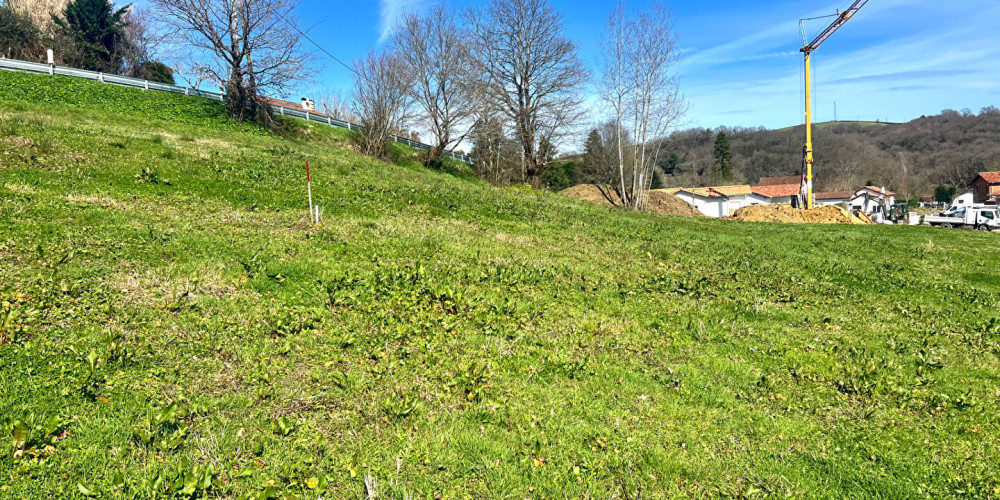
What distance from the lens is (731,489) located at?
11.6 ft

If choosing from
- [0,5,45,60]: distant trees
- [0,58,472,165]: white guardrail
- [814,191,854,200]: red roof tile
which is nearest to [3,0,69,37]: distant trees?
[0,5,45,60]: distant trees

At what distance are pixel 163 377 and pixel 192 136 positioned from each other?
52.2 feet

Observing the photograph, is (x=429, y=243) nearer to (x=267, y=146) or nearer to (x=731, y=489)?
(x=731, y=489)

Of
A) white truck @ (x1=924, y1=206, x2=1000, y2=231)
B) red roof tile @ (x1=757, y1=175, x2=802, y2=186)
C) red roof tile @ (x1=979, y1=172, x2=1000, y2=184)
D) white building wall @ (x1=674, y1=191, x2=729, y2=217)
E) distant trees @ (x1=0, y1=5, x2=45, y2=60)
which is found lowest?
white truck @ (x1=924, y1=206, x2=1000, y2=231)

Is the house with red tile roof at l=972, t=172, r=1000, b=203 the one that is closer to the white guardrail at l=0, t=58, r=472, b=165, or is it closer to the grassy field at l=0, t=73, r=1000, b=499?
the white guardrail at l=0, t=58, r=472, b=165

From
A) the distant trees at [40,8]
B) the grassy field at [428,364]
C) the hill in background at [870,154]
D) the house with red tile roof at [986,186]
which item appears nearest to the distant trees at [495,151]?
the grassy field at [428,364]

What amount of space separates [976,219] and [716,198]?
101 ft

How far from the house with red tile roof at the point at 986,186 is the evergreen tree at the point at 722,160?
3512cm

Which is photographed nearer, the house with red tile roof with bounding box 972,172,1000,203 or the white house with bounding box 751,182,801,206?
the house with red tile roof with bounding box 972,172,1000,203

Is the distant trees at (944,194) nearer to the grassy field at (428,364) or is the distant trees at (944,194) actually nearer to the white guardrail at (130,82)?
the grassy field at (428,364)

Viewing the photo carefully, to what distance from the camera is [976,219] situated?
3403 cm

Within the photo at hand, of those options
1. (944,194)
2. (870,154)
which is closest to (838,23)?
(944,194)

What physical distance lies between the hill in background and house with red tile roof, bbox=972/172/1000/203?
44.1 ft

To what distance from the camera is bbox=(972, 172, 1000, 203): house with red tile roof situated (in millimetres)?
68062
